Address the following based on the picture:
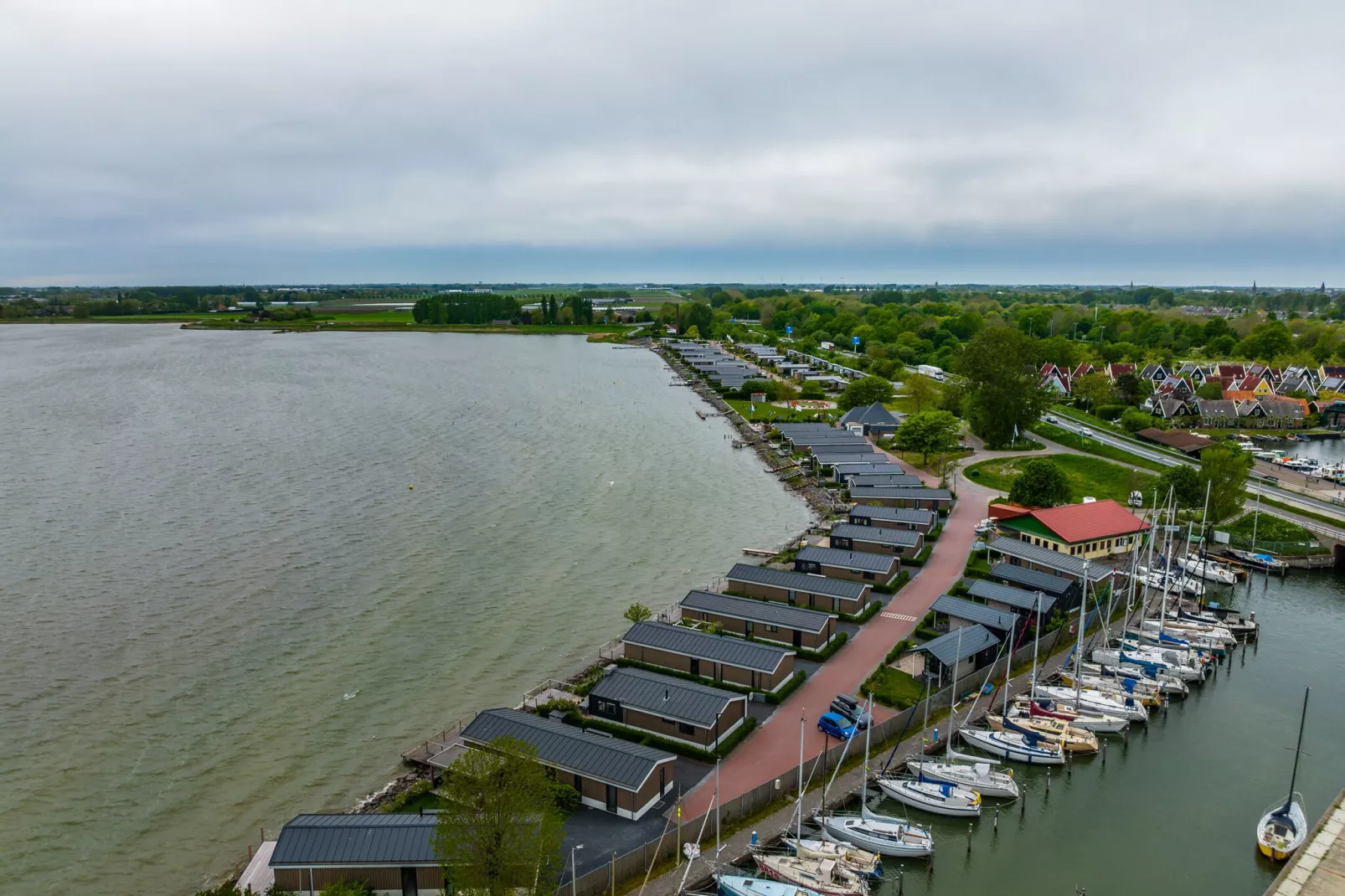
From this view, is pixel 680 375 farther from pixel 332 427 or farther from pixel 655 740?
pixel 655 740

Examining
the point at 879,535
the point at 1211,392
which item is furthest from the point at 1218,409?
the point at 879,535

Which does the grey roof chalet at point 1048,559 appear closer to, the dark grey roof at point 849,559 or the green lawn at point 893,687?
the dark grey roof at point 849,559

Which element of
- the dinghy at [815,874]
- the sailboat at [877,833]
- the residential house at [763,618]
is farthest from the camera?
the residential house at [763,618]

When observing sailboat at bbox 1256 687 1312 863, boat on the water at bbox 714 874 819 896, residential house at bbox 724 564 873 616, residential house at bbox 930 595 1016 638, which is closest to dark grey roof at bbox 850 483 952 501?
residential house at bbox 724 564 873 616

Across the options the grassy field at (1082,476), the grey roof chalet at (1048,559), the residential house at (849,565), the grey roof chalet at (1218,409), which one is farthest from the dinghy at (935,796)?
the grey roof chalet at (1218,409)

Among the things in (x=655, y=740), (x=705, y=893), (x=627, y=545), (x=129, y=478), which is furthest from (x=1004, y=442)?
(x=129, y=478)

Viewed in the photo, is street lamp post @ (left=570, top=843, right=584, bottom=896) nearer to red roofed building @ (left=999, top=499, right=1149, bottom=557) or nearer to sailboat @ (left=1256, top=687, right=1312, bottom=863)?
sailboat @ (left=1256, top=687, right=1312, bottom=863)

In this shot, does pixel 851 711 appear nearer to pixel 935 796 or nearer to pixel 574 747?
pixel 935 796
